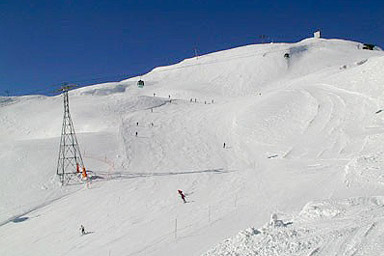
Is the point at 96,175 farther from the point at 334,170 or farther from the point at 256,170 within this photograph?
the point at 334,170

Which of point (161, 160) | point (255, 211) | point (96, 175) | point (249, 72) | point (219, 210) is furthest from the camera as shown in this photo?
point (249, 72)

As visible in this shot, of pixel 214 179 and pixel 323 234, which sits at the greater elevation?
pixel 323 234

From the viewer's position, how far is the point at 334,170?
17.6 m

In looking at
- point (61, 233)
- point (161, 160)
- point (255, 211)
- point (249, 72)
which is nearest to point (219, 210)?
point (255, 211)

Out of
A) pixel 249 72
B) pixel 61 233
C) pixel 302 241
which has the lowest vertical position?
pixel 61 233

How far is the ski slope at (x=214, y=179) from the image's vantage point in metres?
10.1

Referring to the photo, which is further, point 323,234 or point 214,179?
point 214,179

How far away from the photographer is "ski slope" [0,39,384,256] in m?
10.1

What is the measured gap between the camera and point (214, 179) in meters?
21.6

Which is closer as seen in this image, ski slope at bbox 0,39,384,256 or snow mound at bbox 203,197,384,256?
snow mound at bbox 203,197,384,256

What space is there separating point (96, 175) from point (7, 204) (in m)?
6.47

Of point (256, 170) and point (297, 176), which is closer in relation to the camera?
point (297, 176)

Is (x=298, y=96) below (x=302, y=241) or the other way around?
the other way around

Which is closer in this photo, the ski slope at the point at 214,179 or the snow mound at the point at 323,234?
the snow mound at the point at 323,234
